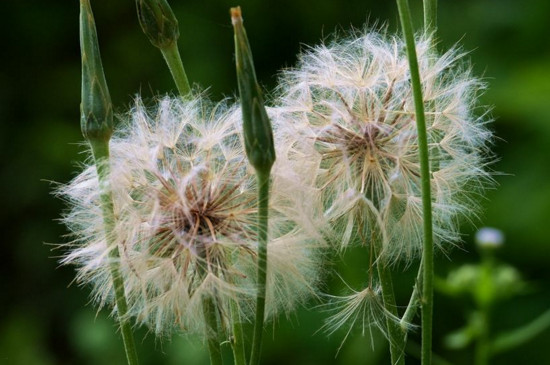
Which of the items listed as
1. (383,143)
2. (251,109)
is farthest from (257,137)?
(383,143)

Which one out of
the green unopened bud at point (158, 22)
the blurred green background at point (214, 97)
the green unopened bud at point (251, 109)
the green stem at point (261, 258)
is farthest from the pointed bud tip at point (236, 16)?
the blurred green background at point (214, 97)

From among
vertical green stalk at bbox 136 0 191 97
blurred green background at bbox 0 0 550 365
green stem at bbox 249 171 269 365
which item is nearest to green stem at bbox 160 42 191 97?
vertical green stalk at bbox 136 0 191 97

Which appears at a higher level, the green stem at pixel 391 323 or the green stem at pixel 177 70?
the green stem at pixel 177 70

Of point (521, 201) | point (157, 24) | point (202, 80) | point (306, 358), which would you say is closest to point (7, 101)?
point (202, 80)

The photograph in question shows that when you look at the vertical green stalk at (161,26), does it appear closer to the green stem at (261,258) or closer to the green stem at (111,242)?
the green stem at (111,242)

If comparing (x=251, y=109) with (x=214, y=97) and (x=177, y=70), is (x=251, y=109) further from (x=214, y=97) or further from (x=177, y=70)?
(x=214, y=97)

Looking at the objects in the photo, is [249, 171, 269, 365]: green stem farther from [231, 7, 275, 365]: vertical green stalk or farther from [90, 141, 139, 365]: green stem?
[90, 141, 139, 365]: green stem

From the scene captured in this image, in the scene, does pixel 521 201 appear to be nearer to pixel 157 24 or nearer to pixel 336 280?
pixel 336 280
